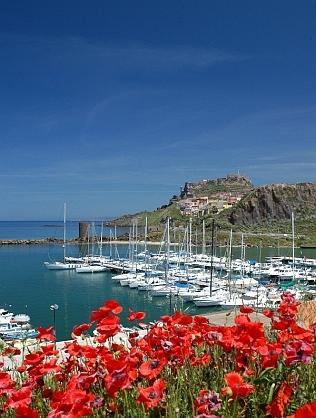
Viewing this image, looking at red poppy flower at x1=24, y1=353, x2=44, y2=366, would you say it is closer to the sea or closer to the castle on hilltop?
the sea

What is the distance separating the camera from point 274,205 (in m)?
125

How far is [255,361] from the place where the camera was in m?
2.86

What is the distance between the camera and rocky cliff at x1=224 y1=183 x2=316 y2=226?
121 meters

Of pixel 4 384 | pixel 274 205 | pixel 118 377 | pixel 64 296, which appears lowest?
pixel 64 296

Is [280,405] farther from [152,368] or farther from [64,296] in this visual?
[64,296]

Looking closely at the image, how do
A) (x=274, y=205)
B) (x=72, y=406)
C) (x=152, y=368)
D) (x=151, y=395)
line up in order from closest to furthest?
(x=72, y=406)
(x=151, y=395)
(x=152, y=368)
(x=274, y=205)

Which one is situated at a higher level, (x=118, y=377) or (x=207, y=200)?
(x=207, y=200)

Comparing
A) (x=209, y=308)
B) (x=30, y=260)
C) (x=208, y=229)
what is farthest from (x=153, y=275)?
(x=208, y=229)

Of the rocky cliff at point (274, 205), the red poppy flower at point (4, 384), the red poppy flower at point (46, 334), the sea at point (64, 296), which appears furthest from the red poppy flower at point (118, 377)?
the rocky cliff at point (274, 205)

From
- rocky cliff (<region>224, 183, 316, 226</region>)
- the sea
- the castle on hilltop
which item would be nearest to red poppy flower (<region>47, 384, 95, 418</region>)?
the sea

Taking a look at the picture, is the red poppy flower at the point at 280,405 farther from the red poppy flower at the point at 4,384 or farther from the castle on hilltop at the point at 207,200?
the castle on hilltop at the point at 207,200

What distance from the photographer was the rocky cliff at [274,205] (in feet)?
396

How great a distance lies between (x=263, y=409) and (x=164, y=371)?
75cm

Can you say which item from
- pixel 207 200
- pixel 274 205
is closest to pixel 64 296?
pixel 274 205
